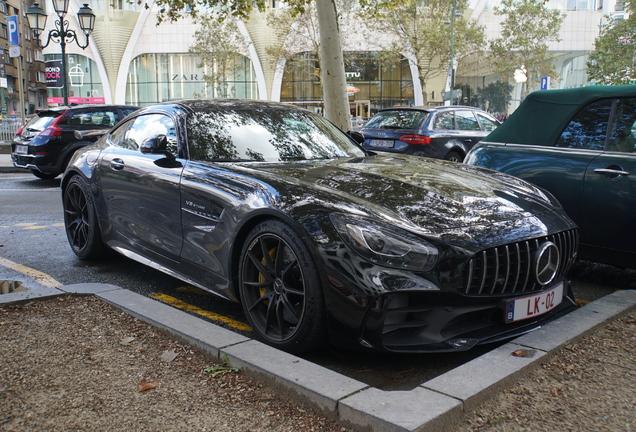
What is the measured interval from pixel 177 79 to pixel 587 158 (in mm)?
58727

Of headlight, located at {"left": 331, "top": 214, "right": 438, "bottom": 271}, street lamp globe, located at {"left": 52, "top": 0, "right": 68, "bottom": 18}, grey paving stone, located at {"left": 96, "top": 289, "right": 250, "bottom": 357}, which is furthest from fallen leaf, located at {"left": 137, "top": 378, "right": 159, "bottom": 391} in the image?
street lamp globe, located at {"left": 52, "top": 0, "right": 68, "bottom": 18}

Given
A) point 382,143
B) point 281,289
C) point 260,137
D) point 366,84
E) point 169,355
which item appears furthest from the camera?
point 366,84

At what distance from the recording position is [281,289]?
338cm

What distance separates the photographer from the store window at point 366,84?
55625 mm

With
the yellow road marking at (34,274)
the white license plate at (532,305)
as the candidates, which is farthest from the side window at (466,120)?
the white license plate at (532,305)

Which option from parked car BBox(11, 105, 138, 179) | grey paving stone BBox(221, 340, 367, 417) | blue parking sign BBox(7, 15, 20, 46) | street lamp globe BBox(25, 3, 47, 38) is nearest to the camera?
grey paving stone BBox(221, 340, 367, 417)

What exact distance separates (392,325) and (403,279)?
9.2 inches

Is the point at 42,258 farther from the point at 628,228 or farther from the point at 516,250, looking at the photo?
the point at 628,228

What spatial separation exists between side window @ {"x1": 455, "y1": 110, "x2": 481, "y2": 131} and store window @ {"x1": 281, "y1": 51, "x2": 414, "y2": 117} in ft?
138

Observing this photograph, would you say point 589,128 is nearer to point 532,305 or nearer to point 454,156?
point 532,305

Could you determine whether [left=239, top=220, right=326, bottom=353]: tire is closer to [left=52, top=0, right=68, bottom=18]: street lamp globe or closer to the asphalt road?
the asphalt road

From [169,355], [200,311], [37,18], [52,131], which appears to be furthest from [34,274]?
[37,18]

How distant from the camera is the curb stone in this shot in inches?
97.0

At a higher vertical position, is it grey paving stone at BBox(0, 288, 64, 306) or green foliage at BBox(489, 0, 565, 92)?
green foliage at BBox(489, 0, 565, 92)
